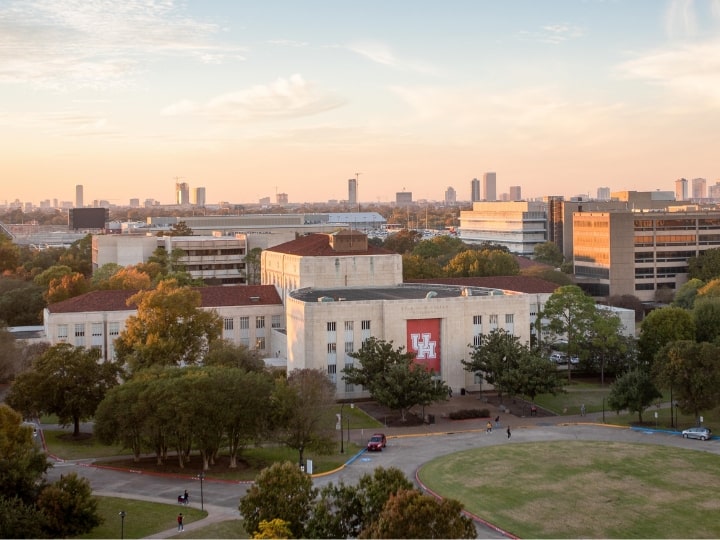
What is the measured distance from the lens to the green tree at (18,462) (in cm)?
4700

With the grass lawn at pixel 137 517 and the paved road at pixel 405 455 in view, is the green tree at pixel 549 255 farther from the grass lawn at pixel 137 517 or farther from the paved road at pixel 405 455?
the grass lawn at pixel 137 517

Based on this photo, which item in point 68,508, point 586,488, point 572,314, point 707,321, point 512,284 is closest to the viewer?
point 68,508

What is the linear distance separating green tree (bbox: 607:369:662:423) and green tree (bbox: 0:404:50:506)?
44145 millimetres

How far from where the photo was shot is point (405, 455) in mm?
65875

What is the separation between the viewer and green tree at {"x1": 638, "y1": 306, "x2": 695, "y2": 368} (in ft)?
295

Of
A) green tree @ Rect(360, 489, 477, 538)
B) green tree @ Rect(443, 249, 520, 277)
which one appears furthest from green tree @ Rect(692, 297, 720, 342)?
green tree @ Rect(360, 489, 477, 538)

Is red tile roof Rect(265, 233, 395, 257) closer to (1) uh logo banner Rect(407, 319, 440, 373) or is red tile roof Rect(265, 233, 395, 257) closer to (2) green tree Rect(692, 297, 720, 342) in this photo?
(1) uh logo banner Rect(407, 319, 440, 373)

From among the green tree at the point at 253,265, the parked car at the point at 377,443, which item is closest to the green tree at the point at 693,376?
the parked car at the point at 377,443

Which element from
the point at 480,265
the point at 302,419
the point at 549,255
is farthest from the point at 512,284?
the point at 549,255

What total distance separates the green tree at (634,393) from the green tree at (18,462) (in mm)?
44145

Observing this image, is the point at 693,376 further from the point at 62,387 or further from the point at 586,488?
the point at 62,387

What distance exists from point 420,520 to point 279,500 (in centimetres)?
869

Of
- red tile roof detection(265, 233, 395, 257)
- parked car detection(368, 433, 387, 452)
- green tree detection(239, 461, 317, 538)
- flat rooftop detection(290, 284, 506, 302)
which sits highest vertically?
red tile roof detection(265, 233, 395, 257)

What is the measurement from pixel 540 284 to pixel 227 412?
198 feet
